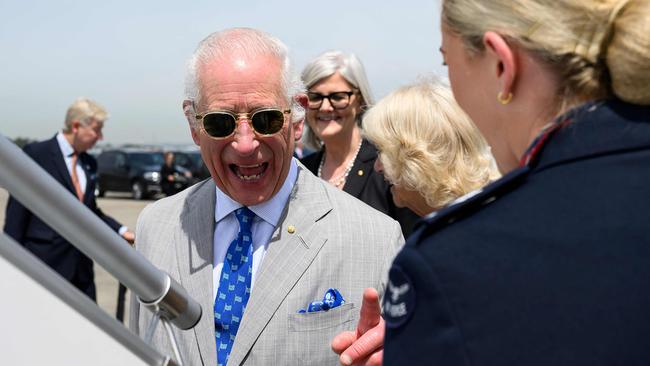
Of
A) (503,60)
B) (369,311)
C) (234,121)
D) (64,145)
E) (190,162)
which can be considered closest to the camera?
(503,60)

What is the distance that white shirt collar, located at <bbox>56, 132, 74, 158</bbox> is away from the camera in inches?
241

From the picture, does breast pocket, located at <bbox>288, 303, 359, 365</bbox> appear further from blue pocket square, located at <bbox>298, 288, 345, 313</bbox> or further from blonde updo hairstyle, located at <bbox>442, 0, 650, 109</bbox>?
blonde updo hairstyle, located at <bbox>442, 0, 650, 109</bbox>

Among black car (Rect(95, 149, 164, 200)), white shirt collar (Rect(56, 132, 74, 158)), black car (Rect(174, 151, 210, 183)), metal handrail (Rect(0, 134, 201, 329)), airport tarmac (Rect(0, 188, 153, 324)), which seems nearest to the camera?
metal handrail (Rect(0, 134, 201, 329))

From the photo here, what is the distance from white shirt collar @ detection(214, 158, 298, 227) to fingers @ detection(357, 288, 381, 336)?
25.3 inches

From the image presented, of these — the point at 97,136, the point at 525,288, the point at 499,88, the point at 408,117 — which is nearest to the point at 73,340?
the point at 525,288

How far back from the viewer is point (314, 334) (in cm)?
222

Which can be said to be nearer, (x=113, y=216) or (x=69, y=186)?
(x=69, y=186)

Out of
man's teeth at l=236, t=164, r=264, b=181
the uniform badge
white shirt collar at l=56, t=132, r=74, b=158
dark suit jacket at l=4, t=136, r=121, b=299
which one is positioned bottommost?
dark suit jacket at l=4, t=136, r=121, b=299

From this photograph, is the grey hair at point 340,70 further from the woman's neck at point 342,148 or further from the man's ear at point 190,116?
the man's ear at point 190,116

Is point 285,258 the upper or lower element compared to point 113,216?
upper

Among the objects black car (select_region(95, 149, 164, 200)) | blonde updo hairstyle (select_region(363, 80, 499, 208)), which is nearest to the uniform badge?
blonde updo hairstyle (select_region(363, 80, 499, 208))

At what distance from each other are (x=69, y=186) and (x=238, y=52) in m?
3.95

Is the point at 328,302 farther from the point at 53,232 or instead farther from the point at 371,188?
the point at 53,232

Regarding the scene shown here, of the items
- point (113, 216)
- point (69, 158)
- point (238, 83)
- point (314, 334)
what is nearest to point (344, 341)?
point (314, 334)
